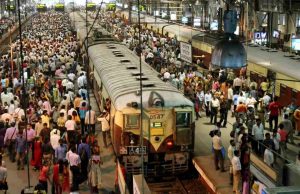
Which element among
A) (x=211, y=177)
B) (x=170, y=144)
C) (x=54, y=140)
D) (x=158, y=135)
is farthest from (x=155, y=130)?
(x=54, y=140)

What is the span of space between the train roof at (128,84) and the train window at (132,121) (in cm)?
30

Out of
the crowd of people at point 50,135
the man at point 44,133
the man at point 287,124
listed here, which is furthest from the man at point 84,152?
the man at point 287,124

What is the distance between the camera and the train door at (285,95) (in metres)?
18.2

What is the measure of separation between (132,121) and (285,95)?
8.28 meters

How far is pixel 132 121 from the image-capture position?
12.2 m

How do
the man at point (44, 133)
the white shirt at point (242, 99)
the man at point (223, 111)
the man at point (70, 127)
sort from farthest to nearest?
the man at point (223, 111), the white shirt at point (242, 99), the man at point (70, 127), the man at point (44, 133)

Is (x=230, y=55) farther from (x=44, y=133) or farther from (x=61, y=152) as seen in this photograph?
(x=44, y=133)

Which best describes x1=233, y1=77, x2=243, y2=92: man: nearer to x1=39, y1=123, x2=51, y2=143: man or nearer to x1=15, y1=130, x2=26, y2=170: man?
x1=39, y1=123, x2=51, y2=143: man

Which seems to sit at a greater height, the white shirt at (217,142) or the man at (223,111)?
the white shirt at (217,142)

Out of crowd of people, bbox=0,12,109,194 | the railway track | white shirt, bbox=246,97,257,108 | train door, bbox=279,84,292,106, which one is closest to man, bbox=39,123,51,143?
crowd of people, bbox=0,12,109,194

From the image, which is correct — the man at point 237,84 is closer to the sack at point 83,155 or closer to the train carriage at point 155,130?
the train carriage at point 155,130

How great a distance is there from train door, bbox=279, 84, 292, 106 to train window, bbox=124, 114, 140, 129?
25.9 feet

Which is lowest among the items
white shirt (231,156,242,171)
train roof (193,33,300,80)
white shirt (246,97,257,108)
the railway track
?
the railway track

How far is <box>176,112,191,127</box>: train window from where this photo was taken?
12.3 m
